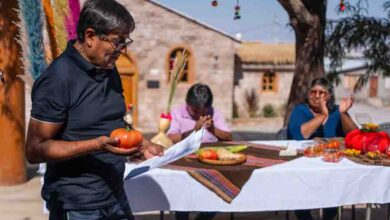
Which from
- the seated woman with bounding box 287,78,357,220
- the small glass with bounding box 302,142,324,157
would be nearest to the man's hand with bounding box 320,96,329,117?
the seated woman with bounding box 287,78,357,220

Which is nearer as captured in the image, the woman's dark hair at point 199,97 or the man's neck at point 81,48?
the man's neck at point 81,48

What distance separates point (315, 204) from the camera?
3.22 metres

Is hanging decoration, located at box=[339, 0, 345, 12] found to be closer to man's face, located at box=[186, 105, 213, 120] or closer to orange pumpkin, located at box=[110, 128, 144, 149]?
man's face, located at box=[186, 105, 213, 120]

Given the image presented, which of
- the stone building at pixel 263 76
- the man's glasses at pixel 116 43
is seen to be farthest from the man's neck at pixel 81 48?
the stone building at pixel 263 76

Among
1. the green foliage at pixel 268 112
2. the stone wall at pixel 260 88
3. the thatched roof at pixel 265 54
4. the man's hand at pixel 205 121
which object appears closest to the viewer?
the man's hand at pixel 205 121

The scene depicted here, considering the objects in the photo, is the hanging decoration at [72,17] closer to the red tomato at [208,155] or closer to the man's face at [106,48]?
the red tomato at [208,155]

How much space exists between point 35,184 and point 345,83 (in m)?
26.5

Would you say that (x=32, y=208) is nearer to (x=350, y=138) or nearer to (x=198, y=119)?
(x=198, y=119)

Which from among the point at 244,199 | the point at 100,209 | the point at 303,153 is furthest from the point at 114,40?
the point at 303,153

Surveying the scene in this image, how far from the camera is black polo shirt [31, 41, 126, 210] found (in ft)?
5.82

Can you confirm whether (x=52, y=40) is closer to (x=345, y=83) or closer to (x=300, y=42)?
(x=300, y=42)

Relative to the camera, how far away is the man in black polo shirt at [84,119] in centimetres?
176

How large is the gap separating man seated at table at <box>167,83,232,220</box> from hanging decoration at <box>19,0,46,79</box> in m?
1.25

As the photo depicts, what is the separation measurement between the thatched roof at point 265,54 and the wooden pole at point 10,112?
12.5 m
